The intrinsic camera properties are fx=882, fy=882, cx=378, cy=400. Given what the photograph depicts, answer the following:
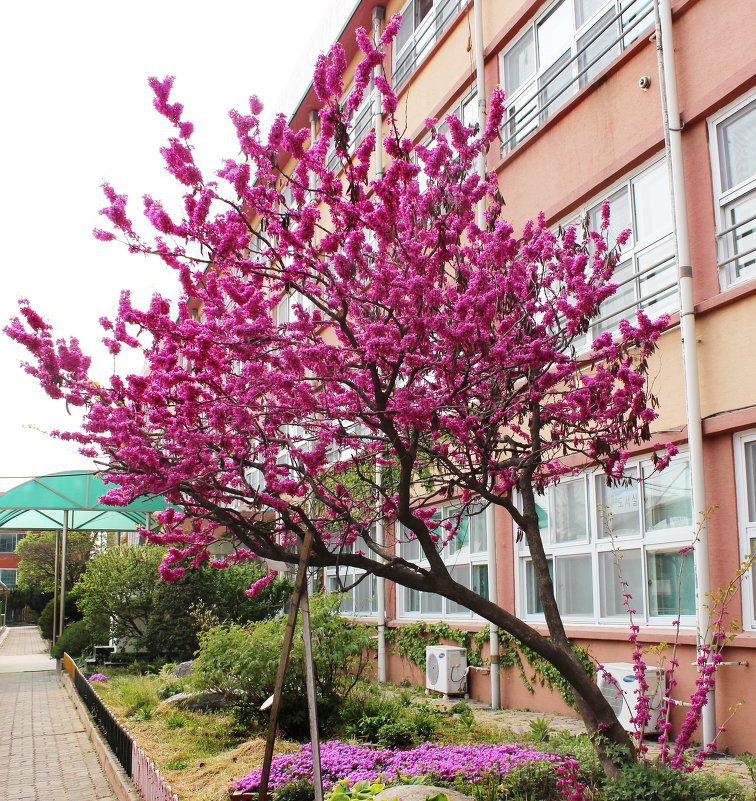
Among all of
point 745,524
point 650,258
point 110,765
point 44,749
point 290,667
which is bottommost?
point 44,749

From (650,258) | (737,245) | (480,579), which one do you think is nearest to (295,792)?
(737,245)

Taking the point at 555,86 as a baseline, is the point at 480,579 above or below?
below

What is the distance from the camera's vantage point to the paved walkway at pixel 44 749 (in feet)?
28.5

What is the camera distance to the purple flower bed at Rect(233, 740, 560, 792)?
6.37m

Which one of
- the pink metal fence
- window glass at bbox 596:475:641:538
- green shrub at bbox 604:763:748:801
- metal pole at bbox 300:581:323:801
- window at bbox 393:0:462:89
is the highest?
window at bbox 393:0:462:89

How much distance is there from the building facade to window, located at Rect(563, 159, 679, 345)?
0.06 feet

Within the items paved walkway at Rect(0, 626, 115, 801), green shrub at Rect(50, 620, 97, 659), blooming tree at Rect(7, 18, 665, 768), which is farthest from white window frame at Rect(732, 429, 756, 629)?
green shrub at Rect(50, 620, 97, 659)

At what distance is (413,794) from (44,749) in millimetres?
7599

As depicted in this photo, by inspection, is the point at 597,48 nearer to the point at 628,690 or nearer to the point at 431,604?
the point at 628,690

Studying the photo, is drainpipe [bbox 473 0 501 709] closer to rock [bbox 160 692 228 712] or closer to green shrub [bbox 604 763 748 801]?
rock [bbox 160 692 228 712]

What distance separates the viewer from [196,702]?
11992 millimetres

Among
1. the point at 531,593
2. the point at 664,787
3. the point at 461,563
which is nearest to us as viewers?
the point at 664,787

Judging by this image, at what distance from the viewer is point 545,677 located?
10.3 m

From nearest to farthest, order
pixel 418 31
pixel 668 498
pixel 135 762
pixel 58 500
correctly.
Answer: pixel 135 762 → pixel 668 498 → pixel 418 31 → pixel 58 500
